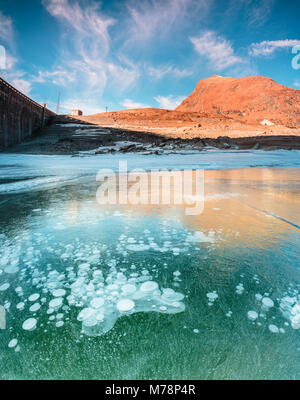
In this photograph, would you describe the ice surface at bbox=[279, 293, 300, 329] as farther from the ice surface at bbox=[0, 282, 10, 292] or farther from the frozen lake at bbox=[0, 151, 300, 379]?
the ice surface at bbox=[0, 282, 10, 292]

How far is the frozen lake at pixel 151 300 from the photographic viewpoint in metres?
0.53

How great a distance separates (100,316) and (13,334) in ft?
0.76

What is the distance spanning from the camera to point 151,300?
0.75 metres

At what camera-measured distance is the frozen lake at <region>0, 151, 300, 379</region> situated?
0.53m

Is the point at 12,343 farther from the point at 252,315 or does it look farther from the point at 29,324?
the point at 252,315

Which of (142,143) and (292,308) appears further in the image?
(142,143)

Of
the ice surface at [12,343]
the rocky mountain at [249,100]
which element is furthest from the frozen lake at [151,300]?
the rocky mountain at [249,100]

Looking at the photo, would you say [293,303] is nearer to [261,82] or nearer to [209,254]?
[209,254]

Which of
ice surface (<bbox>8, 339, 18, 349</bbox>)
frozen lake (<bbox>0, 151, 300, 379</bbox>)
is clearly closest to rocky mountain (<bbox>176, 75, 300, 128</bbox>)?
frozen lake (<bbox>0, 151, 300, 379</bbox>)

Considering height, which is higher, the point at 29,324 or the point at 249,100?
the point at 249,100

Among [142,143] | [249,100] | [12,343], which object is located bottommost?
[12,343]

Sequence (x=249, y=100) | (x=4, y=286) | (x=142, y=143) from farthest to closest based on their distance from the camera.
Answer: (x=249, y=100) < (x=142, y=143) < (x=4, y=286)
